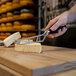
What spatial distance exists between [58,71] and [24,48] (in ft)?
1.19

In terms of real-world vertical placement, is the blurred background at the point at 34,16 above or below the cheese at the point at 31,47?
above

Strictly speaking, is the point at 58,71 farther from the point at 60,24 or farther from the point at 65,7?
the point at 65,7

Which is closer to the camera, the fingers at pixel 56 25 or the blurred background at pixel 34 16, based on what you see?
the fingers at pixel 56 25

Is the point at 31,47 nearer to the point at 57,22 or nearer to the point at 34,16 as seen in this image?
the point at 57,22

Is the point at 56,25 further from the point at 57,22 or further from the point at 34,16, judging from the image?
the point at 34,16

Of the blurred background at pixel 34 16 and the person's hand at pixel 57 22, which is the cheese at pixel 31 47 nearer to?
the person's hand at pixel 57 22

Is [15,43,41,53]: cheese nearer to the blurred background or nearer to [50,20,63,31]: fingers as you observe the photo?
[50,20,63,31]: fingers

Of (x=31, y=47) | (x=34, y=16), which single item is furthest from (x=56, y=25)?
(x=34, y=16)

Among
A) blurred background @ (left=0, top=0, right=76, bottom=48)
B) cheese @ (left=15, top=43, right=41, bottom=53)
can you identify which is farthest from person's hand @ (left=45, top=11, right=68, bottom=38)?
blurred background @ (left=0, top=0, right=76, bottom=48)

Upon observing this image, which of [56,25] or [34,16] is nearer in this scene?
[56,25]

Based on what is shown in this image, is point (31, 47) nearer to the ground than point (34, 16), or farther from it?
nearer to the ground

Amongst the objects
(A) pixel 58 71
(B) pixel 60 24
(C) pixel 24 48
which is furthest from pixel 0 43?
(A) pixel 58 71

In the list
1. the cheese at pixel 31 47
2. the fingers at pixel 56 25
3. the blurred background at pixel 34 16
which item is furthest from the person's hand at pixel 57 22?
the blurred background at pixel 34 16

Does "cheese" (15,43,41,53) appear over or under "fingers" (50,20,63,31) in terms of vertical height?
under
